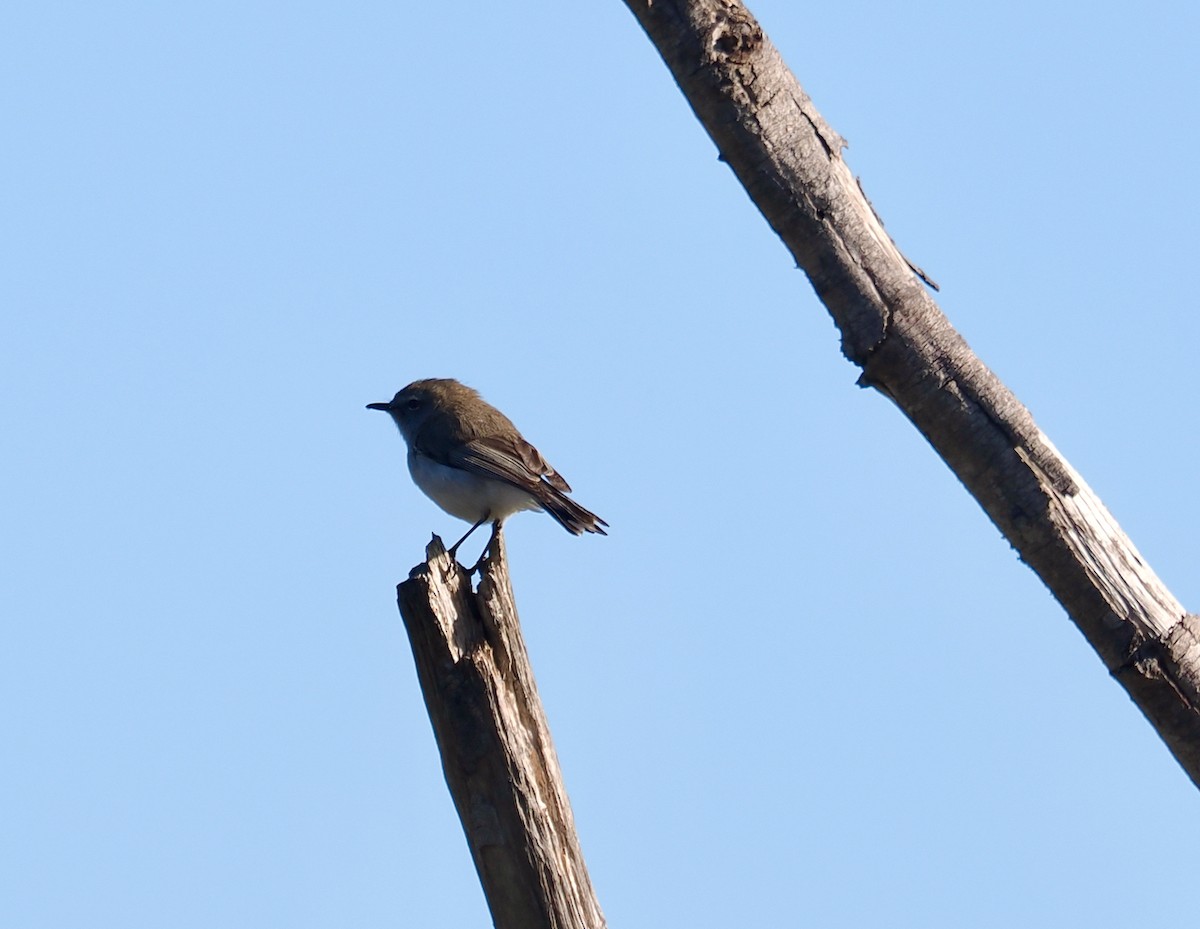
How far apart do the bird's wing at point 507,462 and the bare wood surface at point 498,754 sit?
4.19m

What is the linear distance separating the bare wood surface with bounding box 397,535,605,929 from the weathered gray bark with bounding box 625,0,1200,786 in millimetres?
1983

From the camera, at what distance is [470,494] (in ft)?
33.5

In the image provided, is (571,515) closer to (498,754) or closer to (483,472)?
(483,472)

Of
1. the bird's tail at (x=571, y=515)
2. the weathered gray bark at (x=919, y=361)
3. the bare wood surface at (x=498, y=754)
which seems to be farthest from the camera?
the bird's tail at (x=571, y=515)

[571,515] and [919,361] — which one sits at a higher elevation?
[571,515]

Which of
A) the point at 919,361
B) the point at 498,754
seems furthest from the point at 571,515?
the point at 919,361

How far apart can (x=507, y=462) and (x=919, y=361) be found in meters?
5.95

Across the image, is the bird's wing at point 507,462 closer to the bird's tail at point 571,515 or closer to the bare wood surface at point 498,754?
the bird's tail at point 571,515

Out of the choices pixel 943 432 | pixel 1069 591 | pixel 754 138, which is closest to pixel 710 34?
pixel 754 138

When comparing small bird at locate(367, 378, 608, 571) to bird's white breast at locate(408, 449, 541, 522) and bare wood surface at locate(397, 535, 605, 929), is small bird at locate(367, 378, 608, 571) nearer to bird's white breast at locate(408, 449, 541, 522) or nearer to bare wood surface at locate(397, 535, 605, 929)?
bird's white breast at locate(408, 449, 541, 522)

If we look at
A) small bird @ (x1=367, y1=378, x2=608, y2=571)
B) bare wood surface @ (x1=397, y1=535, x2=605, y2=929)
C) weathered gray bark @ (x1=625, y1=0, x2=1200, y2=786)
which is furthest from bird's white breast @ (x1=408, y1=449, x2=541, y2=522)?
weathered gray bark @ (x1=625, y1=0, x2=1200, y2=786)

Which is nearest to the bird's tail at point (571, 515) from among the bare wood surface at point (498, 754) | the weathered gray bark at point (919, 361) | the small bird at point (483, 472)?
the small bird at point (483, 472)

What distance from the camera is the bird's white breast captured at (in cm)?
1009

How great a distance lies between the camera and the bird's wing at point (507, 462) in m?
10.1
